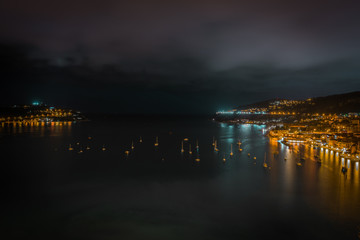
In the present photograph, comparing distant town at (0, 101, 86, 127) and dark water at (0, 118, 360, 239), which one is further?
distant town at (0, 101, 86, 127)

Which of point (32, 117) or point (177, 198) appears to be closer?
point (177, 198)

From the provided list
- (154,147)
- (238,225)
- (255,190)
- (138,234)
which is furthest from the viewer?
(154,147)

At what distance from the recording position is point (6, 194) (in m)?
16.6

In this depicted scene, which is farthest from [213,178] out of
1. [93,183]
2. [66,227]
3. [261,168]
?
[66,227]

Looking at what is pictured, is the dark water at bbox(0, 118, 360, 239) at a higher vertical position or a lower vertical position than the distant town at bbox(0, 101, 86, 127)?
lower

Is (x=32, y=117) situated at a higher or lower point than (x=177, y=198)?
higher

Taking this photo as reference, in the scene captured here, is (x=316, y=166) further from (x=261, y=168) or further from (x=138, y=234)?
(x=138, y=234)

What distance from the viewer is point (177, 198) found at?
1627 centimetres

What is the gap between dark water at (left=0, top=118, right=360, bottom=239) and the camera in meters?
12.0

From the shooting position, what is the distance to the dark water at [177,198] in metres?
12.0

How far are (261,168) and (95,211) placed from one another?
15601mm

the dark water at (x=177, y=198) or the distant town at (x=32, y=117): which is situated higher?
the distant town at (x=32, y=117)

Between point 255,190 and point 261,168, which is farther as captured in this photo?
point 261,168

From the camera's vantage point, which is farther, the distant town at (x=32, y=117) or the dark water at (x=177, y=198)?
the distant town at (x=32, y=117)
